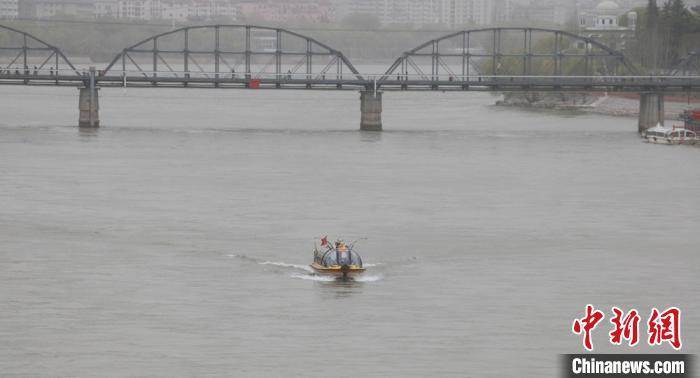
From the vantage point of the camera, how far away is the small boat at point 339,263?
47188mm

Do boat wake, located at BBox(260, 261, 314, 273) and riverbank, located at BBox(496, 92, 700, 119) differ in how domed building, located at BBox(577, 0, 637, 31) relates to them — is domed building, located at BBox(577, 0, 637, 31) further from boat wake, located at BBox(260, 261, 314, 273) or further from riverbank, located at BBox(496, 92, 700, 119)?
boat wake, located at BBox(260, 261, 314, 273)

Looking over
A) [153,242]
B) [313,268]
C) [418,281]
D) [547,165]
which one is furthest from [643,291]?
[547,165]

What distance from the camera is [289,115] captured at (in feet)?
409

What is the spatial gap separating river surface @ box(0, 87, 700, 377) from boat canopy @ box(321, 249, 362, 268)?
603mm

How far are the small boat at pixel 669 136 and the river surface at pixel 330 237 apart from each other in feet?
6.51

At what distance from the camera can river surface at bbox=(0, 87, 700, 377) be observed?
1537 inches

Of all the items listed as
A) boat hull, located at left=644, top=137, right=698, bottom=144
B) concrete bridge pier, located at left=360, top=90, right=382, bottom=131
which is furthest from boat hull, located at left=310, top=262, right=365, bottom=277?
concrete bridge pier, located at left=360, top=90, right=382, bottom=131

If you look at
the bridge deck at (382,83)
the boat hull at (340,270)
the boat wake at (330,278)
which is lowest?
the boat wake at (330,278)

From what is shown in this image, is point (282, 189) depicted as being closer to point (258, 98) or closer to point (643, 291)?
point (643, 291)

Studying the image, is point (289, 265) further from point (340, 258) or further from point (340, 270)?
point (340, 270)

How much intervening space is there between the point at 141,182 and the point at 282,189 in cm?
585

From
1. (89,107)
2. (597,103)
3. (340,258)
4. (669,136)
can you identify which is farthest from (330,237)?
(597,103)

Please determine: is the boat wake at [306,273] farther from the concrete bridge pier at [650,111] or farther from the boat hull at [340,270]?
the concrete bridge pier at [650,111]

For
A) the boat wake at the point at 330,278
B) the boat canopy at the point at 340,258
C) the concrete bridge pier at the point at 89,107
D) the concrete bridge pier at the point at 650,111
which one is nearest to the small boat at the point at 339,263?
the boat canopy at the point at 340,258
